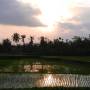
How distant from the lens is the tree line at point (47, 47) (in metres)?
125

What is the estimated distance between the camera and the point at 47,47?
160 m

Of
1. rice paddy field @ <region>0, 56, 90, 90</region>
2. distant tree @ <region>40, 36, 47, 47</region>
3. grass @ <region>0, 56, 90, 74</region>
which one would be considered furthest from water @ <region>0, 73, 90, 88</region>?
distant tree @ <region>40, 36, 47, 47</region>

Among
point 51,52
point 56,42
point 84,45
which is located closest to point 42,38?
point 56,42

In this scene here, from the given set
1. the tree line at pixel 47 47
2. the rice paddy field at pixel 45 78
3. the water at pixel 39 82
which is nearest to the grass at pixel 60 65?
the rice paddy field at pixel 45 78

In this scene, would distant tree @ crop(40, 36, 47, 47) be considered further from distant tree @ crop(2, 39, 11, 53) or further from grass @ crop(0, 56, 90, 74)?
grass @ crop(0, 56, 90, 74)

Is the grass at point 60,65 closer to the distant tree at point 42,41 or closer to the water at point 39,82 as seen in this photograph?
the water at point 39,82

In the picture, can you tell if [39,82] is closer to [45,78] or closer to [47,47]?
[45,78]

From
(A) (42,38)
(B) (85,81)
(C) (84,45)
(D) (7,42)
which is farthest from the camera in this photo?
(A) (42,38)

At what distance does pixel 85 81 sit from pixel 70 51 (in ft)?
312

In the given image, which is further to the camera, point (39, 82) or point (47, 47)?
point (47, 47)

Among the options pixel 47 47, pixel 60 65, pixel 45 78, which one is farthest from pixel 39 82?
pixel 47 47

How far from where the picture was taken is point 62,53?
12144 cm

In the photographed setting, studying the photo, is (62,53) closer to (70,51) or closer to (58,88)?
(70,51)

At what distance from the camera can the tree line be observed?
409 ft
